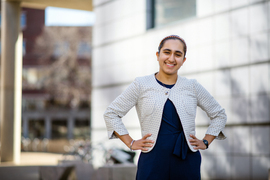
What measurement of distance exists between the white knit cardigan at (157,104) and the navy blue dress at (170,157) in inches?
1.9

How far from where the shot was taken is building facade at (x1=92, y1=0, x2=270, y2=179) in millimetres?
8422

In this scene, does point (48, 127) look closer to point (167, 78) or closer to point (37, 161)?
point (37, 161)

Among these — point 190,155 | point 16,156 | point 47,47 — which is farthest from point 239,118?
point 47,47

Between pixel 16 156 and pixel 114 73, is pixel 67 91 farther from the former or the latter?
pixel 114 73

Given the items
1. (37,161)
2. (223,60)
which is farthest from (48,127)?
(223,60)

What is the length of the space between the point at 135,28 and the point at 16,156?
10.0 m

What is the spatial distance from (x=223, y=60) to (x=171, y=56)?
600 centimetres

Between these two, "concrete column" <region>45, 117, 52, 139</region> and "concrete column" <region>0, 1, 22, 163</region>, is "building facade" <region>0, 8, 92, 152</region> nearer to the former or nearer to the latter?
"concrete column" <region>45, 117, 52, 139</region>

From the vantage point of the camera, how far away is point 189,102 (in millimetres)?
3475

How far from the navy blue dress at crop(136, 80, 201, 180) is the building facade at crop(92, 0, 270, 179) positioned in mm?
5274

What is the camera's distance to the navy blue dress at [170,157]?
333 centimetres

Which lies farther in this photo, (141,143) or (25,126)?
(25,126)

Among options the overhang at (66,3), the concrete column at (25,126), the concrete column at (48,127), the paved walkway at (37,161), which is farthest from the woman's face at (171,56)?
the concrete column at (25,126)

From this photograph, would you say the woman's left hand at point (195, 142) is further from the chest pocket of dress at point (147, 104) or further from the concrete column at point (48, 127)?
the concrete column at point (48, 127)
